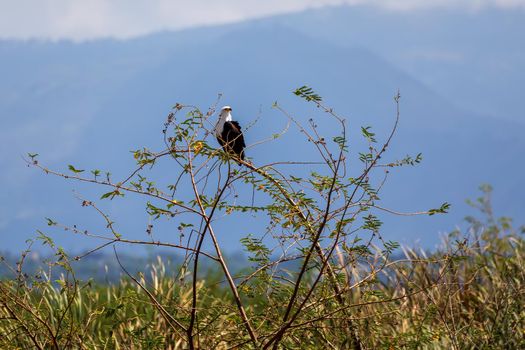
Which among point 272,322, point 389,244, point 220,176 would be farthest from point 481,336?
point 220,176

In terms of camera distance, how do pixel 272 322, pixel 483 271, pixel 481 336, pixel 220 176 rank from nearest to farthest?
pixel 220 176
pixel 272 322
pixel 481 336
pixel 483 271

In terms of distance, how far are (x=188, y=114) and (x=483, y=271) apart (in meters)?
5.93

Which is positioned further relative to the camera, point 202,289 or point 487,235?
point 487,235

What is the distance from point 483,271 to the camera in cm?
986

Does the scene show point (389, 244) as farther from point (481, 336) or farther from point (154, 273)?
point (154, 273)

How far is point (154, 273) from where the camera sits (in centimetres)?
1030

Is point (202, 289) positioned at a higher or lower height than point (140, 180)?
lower

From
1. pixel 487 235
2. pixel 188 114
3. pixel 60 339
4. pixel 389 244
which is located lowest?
pixel 60 339

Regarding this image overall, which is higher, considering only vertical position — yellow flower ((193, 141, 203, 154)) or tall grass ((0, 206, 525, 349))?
yellow flower ((193, 141, 203, 154))

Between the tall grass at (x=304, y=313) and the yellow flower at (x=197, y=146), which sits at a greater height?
the yellow flower at (x=197, y=146)

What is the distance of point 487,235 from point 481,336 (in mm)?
5220

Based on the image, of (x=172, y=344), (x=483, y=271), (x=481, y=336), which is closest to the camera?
(x=481, y=336)

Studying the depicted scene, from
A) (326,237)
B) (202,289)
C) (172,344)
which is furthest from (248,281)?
(172,344)

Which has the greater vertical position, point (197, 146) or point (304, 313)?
point (197, 146)
